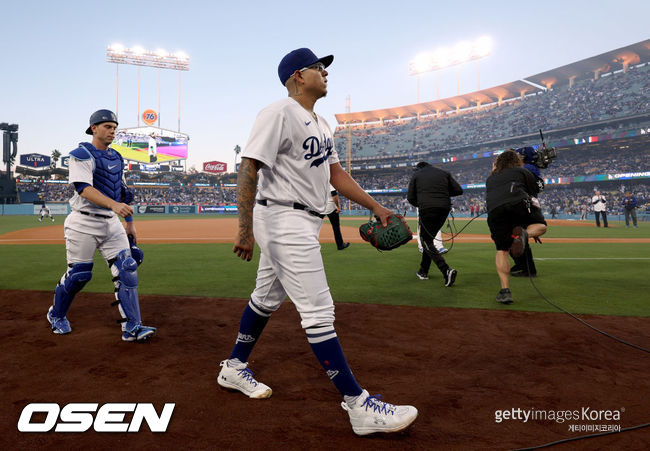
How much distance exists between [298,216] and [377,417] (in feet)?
3.67

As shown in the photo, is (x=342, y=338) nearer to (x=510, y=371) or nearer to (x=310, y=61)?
(x=510, y=371)

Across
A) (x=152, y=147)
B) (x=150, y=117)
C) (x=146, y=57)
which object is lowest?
(x=152, y=147)

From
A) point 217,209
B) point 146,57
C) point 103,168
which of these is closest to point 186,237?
point 103,168

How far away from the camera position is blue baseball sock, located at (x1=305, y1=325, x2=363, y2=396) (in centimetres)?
208

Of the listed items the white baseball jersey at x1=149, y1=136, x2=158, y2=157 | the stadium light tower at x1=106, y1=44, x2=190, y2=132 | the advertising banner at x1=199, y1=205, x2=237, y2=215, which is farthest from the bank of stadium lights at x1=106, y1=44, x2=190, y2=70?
the advertising banner at x1=199, y1=205, x2=237, y2=215

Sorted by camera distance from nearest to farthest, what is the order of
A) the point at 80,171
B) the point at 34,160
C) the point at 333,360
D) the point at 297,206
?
the point at 333,360
the point at 297,206
the point at 80,171
the point at 34,160

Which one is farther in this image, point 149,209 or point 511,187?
point 149,209

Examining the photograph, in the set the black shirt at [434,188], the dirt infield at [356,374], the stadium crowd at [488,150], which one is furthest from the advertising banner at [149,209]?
the dirt infield at [356,374]

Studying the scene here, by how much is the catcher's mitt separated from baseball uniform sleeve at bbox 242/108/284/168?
90 cm

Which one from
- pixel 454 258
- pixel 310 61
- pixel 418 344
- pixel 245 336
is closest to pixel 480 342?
pixel 418 344

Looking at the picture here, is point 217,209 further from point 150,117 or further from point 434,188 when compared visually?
point 434,188

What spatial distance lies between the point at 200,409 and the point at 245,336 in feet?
1.61

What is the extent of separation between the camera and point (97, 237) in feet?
11.5

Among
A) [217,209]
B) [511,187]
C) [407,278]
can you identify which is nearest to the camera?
[511,187]
